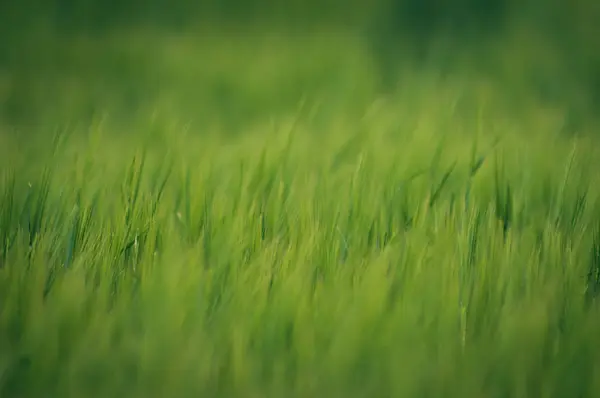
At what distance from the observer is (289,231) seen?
3.19 ft

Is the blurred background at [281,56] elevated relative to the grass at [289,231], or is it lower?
elevated

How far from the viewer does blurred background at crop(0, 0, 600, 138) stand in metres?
1.15

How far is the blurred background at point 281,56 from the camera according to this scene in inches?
45.1

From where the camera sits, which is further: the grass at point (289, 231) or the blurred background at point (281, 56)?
the blurred background at point (281, 56)

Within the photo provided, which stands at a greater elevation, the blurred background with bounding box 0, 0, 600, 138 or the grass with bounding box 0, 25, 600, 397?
the blurred background with bounding box 0, 0, 600, 138

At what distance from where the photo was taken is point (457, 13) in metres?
1.21

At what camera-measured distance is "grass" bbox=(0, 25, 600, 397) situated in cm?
84

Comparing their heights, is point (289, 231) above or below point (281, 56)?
below

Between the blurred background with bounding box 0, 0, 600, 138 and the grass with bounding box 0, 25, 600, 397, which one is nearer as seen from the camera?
the grass with bounding box 0, 25, 600, 397

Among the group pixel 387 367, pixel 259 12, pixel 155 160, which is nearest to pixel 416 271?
pixel 387 367

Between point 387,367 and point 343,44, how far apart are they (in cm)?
60

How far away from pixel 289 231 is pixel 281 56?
377 millimetres

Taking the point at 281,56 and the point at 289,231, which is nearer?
the point at 289,231

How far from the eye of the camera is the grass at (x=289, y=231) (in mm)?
841
